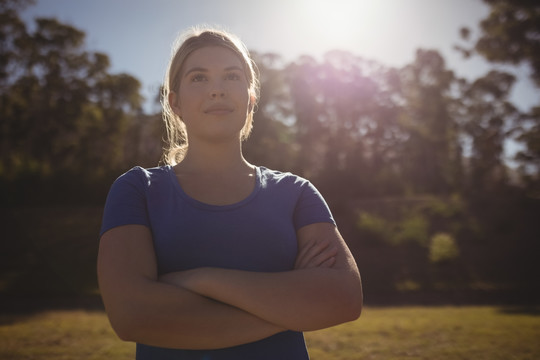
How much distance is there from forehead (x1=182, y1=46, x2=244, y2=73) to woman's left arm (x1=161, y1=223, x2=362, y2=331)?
91 centimetres

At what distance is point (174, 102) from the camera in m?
2.13

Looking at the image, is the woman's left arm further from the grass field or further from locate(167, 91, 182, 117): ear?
the grass field

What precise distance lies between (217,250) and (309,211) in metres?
0.49

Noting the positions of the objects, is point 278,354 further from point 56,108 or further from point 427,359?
point 56,108

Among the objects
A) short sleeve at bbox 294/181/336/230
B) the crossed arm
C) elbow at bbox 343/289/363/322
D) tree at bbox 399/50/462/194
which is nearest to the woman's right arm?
the crossed arm

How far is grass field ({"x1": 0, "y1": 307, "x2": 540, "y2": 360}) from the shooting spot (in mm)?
5895

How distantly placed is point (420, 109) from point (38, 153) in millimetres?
23406

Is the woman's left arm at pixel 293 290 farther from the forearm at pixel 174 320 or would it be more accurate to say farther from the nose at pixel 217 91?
the nose at pixel 217 91

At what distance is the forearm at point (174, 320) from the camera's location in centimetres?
157

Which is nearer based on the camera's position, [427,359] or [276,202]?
[276,202]

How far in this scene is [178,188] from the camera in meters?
1.79

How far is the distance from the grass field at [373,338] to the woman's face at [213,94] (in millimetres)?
4810

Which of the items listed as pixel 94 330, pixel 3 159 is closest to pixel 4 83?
pixel 3 159

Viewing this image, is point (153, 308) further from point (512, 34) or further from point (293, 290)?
point (512, 34)
